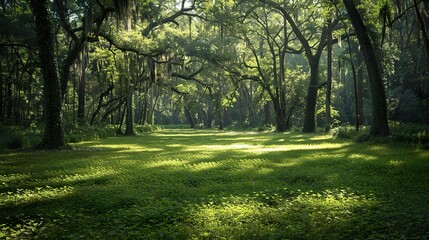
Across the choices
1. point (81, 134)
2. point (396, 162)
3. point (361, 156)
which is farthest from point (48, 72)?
point (396, 162)

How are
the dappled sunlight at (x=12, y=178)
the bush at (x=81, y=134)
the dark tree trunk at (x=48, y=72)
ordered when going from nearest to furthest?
1. the dappled sunlight at (x=12, y=178)
2. the dark tree trunk at (x=48, y=72)
3. the bush at (x=81, y=134)

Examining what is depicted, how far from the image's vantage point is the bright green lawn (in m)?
6.25

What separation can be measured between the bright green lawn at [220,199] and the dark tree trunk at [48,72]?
4.29 meters

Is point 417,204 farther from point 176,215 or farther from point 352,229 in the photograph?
point 176,215

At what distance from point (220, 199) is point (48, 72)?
42.1 feet

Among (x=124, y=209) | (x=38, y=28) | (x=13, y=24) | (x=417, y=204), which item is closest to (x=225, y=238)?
(x=124, y=209)

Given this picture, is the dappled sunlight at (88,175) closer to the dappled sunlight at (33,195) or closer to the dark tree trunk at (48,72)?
the dappled sunlight at (33,195)

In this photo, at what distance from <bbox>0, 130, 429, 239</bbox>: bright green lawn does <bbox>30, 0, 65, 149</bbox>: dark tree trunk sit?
14.1 ft

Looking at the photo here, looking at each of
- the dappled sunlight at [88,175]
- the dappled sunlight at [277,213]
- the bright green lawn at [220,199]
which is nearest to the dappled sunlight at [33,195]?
the bright green lawn at [220,199]

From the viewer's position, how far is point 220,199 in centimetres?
801

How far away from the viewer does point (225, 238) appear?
19.1 ft

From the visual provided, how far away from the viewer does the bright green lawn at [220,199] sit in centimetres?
625

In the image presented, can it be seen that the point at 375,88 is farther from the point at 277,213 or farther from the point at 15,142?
the point at 15,142

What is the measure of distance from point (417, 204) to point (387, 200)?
0.58 m
